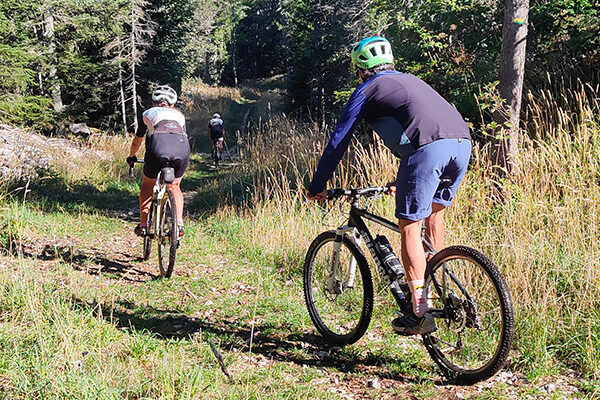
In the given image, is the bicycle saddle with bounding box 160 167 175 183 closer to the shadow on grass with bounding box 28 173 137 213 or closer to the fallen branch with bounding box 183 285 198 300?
the fallen branch with bounding box 183 285 198 300

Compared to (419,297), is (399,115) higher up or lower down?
higher up

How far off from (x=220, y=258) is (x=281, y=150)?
13.9ft

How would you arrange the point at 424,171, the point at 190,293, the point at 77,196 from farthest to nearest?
the point at 77,196 < the point at 190,293 < the point at 424,171

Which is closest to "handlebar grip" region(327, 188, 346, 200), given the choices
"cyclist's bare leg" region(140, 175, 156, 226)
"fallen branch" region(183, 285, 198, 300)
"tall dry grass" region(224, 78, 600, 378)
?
"tall dry grass" region(224, 78, 600, 378)

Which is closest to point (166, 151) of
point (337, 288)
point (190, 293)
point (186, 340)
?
point (190, 293)

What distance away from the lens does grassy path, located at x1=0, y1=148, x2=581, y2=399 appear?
2943 millimetres

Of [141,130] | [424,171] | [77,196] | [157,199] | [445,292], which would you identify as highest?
[141,130]

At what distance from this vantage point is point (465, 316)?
3.21m

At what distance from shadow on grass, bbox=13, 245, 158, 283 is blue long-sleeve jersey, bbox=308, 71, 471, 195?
3381 mm

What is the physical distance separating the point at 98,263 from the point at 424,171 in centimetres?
452

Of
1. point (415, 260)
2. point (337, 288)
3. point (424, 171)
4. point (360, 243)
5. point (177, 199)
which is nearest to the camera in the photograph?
point (424, 171)

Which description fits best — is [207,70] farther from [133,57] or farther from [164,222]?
[164,222]

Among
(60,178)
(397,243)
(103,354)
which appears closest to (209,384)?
(103,354)

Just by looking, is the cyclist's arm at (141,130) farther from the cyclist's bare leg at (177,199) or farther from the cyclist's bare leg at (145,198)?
the cyclist's bare leg at (177,199)
